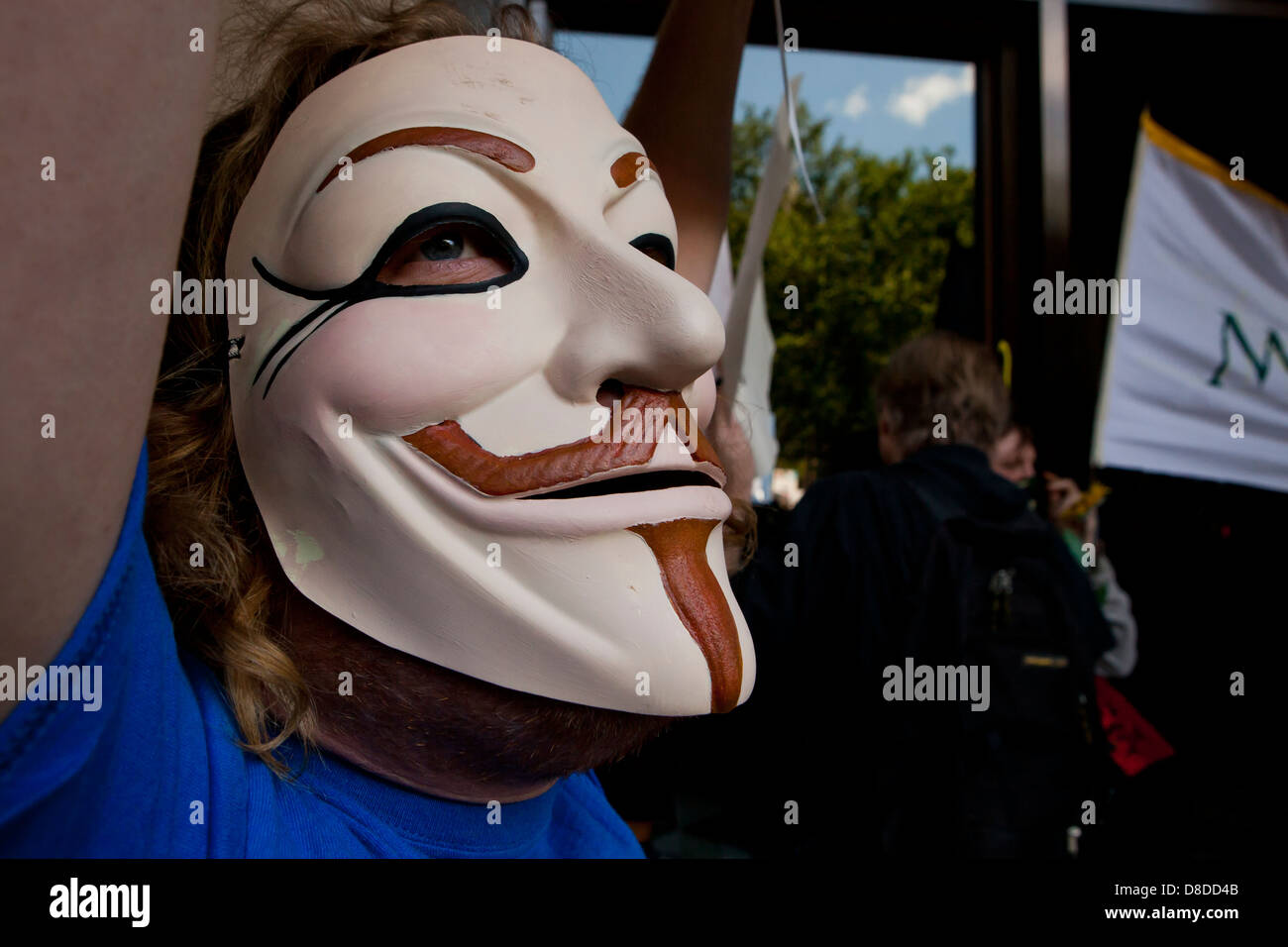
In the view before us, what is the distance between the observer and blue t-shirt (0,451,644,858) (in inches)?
23.6

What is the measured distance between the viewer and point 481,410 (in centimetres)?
93

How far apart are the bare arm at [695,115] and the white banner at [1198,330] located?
1859 millimetres

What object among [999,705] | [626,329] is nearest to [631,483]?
[626,329]

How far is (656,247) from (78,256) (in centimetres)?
76

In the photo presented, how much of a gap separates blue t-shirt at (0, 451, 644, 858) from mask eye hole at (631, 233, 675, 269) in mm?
640

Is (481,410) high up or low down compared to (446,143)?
down

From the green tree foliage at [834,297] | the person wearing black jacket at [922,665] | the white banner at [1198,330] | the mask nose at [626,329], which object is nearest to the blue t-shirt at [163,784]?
the mask nose at [626,329]

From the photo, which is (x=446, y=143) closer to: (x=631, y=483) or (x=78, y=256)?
(x=631, y=483)

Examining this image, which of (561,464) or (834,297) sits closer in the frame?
(561,464)

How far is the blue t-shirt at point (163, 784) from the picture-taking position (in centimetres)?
60

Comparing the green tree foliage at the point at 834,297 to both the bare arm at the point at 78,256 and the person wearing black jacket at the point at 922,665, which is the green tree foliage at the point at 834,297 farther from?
the bare arm at the point at 78,256

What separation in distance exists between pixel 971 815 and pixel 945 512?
647mm

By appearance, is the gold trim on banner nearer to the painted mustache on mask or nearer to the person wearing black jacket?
the person wearing black jacket
